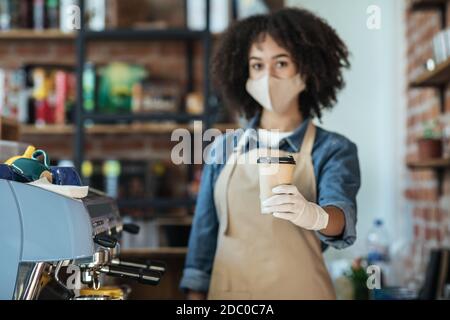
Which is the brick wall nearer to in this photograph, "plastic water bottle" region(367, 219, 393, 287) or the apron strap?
"plastic water bottle" region(367, 219, 393, 287)

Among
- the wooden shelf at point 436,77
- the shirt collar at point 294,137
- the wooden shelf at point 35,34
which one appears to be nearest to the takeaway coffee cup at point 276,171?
the shirt collar at point 294,137

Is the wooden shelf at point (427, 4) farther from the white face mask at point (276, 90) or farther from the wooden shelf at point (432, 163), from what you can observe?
the white face mask at point (276, 90)

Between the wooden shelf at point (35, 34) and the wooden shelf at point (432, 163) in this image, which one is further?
the wooden shelf at point (35, 34)

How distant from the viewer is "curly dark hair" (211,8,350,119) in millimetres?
1545

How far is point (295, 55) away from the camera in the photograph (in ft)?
5.04

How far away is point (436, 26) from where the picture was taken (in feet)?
8.77

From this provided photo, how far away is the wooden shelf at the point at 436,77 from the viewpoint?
225cm

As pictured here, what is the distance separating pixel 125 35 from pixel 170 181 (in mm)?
681

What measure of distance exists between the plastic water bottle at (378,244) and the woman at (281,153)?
96 centimetres

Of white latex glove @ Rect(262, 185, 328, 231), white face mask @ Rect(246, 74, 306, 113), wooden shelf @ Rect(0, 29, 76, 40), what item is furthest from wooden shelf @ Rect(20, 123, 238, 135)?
white latex glove @ Rect(262, 185, 328, 231)

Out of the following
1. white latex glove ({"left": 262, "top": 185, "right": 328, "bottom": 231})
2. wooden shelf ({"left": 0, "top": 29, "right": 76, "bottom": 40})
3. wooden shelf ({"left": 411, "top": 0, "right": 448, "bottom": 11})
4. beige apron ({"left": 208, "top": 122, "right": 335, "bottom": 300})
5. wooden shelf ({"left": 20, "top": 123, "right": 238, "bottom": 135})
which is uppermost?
wooden shelf ({"left": 0, "top": 29, "right": 76, "bottom": 40})

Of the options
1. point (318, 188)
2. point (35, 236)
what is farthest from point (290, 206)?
point (35, 236)

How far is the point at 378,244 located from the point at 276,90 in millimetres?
1365
